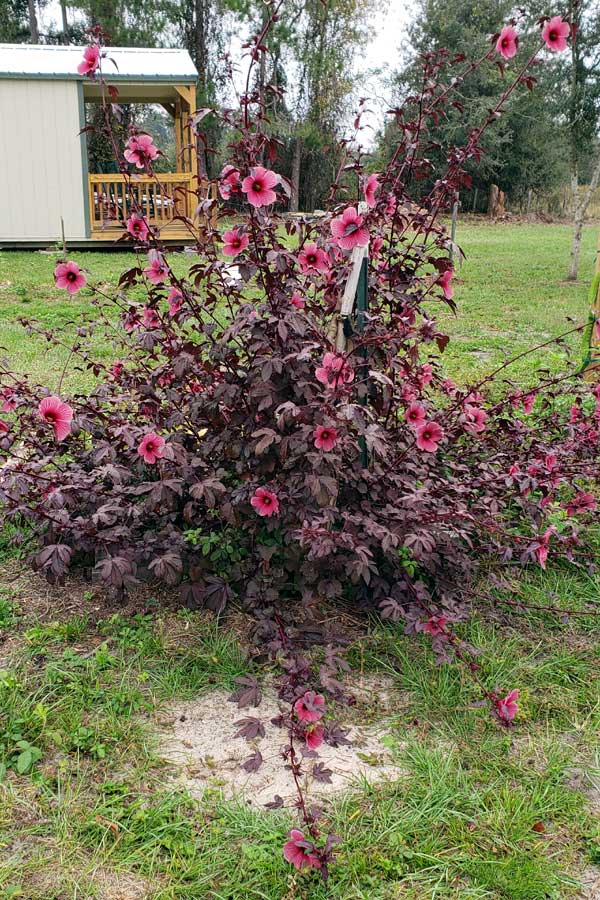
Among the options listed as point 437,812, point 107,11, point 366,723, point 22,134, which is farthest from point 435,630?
point 107,11

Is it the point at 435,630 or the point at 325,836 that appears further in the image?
the point at 435,630

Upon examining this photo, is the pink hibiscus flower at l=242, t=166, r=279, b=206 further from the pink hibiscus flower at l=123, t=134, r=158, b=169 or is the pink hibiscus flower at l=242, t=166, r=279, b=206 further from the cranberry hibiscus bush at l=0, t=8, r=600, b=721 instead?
the pink hibiscus flower at l=123, t=134, r=158, b=169

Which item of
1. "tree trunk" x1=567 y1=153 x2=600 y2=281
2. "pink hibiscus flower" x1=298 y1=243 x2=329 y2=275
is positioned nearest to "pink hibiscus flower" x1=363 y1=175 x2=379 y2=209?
"pink hibiscus flower" x1=298 y1=243 x2=329 y2=275

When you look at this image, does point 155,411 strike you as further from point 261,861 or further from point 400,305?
point 261,861

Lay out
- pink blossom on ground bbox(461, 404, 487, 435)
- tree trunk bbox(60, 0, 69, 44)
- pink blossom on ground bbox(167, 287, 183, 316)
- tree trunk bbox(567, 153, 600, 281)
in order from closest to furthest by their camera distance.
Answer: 1. pink blossom on ground bbox(167, 287, 183, 316)
2. pink blossom on ground bbox(461, 404, 487, 435)
3. tree trunk bbox(567, 153, 600, 281)
4. tree trunk bbox(60, 0, 69, 44)

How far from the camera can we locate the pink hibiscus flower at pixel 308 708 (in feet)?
5.69

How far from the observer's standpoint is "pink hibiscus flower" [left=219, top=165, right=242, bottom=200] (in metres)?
2.01

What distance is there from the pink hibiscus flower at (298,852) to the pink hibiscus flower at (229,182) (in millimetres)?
1522

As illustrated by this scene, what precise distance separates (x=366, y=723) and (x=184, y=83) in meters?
11.1

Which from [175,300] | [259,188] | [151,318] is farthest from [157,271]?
[259,188]

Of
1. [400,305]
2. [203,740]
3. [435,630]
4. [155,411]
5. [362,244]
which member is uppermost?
[362,244]

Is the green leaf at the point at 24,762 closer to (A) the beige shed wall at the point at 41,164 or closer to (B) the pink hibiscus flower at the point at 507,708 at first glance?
(B) the pink hibiscus flower at the point at 507,708

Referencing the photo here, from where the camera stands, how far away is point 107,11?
2073cm

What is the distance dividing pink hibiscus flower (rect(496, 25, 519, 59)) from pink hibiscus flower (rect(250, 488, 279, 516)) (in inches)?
53.8
